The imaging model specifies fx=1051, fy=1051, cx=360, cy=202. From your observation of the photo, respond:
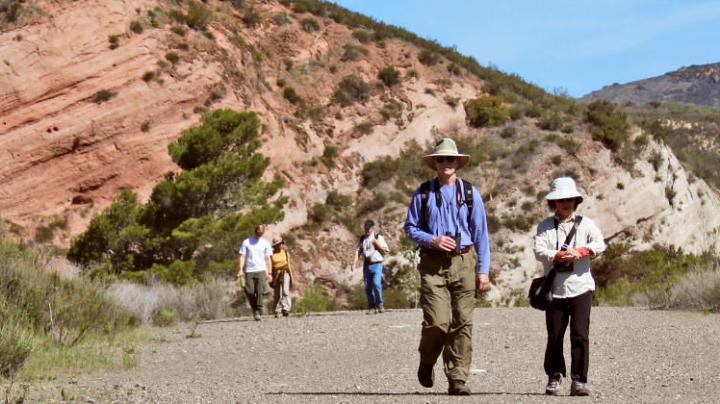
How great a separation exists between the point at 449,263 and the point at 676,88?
523 feet

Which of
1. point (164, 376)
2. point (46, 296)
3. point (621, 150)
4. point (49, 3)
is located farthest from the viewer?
point (621, 150)

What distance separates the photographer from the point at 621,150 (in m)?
47.1

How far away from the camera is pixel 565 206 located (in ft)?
30.0

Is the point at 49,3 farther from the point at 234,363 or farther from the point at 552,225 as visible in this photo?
the point at 552,225

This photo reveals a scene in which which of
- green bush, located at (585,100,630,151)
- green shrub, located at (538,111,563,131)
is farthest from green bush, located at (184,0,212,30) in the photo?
green bush, located at (585,100,630,151)

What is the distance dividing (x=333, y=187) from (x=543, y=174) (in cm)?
922

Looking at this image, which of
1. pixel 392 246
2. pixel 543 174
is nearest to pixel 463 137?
pixel 543 174

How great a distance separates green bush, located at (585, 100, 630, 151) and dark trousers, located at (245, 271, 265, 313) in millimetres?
29848

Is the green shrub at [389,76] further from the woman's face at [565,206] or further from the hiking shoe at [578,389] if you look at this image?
the hiking shoe at [578,389]

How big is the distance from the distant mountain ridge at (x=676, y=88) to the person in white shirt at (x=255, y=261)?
136006mm

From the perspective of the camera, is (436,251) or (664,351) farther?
(664,351)

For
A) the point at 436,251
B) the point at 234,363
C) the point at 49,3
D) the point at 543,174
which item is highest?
the point at 49,3

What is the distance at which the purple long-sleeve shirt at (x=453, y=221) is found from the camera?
9.20 metres

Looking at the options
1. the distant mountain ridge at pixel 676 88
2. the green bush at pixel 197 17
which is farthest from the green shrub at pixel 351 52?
the distant mountain ridge at pixel 676 88
